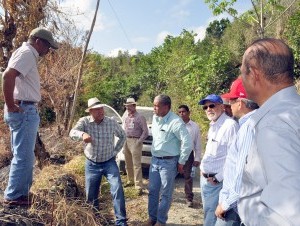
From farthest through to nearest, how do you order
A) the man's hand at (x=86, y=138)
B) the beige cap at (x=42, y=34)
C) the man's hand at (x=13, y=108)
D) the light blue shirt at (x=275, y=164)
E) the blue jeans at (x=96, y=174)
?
the blue jeans at (x=96, y=174)
the man's hand at (x=86, y=138)
the beige cap at (x=42, y=34)
the man's hand at (x=13, y=108)
the light blue shirt at (x=275, y=164)

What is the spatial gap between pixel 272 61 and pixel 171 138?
3.80 metres

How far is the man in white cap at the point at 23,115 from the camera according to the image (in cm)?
366

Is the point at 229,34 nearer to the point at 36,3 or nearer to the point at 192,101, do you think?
the point at 192,101

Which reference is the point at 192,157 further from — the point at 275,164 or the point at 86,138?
A: the point at 275,164

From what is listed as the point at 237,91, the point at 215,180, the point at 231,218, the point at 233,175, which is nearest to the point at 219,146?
the point at 215,180

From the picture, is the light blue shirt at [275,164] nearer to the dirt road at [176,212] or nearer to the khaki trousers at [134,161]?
the dirt road at [176,212]

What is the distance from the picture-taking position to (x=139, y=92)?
85.9ft

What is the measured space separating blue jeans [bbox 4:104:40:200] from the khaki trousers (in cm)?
370

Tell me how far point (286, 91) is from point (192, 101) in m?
15.0

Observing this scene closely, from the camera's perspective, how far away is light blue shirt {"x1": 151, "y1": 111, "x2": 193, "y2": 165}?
16.9 ft

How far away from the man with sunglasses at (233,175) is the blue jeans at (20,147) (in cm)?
205

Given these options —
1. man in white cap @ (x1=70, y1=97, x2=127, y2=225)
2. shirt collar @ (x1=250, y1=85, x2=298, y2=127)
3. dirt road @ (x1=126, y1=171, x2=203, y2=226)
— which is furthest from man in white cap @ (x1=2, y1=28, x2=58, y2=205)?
shirt collar @ (x1=250, y1=85, x2=298, y2=127)

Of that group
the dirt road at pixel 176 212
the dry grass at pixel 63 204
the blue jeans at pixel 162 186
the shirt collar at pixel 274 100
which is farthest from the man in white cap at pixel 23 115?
the shirt collar at pixel 274 100

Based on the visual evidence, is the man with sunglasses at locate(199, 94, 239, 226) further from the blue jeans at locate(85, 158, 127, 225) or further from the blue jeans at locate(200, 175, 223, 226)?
the blue jeans at locate(85, 158, 127, 225)
